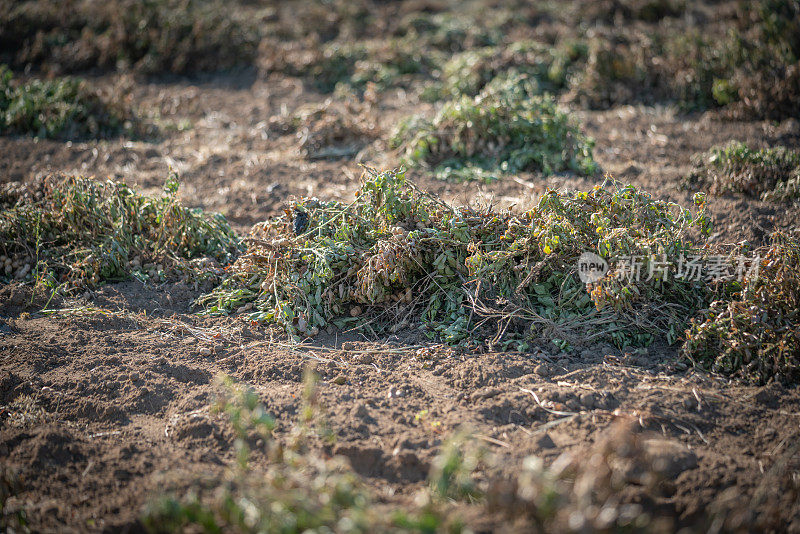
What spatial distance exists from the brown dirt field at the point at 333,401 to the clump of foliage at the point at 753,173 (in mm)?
150

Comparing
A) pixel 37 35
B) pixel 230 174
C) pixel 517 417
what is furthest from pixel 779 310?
Answer: pixel 37 35

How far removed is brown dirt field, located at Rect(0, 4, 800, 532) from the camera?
7.74 ft

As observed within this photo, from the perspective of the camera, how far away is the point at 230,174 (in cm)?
555

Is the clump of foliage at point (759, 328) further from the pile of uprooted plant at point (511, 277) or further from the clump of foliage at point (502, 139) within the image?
the clump of foliage at point (502, 139)

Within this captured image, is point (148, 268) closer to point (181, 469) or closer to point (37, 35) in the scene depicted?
point (181, 469)

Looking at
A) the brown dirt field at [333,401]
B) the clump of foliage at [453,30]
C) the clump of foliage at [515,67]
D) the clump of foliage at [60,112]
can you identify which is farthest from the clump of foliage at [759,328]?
the clump of foliage at [453,30]

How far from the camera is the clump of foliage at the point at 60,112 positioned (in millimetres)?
6398

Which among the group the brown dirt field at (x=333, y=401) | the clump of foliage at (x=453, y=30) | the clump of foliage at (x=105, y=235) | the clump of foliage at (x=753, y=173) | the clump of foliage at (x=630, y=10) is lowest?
the brown dirt field at (x=333, y=401)

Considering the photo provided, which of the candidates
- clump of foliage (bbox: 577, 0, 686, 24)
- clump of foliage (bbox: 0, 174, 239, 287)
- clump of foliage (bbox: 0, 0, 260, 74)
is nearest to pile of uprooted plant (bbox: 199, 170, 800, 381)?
clump of foliage (bbox: 0, 174, 239, 287)

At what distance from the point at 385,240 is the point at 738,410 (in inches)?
78.0

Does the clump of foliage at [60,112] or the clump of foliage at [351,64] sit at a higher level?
the clump of foliage at [351,64]

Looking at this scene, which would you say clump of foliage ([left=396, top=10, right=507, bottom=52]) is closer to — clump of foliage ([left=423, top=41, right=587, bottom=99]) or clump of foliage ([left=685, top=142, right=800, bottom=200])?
clump of foliage ([left=423, top=41, right=587, bottom=99])

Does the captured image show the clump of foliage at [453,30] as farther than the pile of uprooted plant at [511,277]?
Yes

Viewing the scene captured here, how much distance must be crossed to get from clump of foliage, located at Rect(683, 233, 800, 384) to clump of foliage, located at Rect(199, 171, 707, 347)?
0.21 metres
